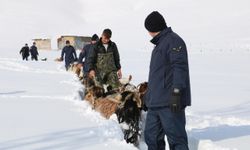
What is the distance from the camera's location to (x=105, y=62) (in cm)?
820

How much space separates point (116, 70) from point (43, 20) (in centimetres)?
13165

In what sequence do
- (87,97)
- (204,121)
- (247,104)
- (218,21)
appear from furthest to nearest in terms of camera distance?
(218,21) → (247,104) → (87,97) → (204,121)

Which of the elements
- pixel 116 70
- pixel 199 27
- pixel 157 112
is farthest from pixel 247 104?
pixel 199 27

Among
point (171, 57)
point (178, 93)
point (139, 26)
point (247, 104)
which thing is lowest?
point (247, 104)

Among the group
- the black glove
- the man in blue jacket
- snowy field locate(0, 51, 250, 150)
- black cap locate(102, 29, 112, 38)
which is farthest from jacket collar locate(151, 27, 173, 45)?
black cap locate(102, 29, 112, 38)

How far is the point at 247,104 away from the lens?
11.2 metres

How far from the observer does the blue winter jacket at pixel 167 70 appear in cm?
434

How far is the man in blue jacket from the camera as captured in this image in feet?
14.2

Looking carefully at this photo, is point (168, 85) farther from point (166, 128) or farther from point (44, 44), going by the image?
point (44, 44)

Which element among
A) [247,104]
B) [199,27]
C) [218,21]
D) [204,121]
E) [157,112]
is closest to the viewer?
[157,112]

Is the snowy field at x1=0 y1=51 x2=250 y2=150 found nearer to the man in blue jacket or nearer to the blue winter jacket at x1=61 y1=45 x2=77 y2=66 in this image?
the man in blue jacket

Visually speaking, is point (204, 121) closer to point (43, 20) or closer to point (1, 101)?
point (1, 101)

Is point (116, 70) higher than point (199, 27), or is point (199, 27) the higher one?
point (199, 27)

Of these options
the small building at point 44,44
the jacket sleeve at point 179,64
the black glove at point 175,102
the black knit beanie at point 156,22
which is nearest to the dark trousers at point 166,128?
the black glove at point 175,102
